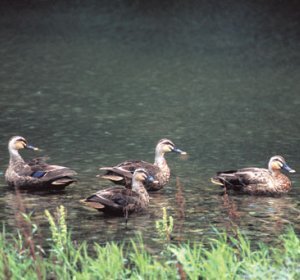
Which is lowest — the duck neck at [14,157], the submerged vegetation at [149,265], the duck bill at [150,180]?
the submerged vegetation at [149,265]

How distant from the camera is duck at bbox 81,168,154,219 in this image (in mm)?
10109

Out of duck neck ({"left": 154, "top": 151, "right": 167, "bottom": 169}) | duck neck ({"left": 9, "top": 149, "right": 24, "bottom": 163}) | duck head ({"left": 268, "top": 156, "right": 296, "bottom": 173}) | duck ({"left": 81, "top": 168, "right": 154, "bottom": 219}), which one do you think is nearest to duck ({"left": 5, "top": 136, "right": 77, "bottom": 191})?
duck neck ({"left": 9, "top": 149, "right": 24, "bottom": 163})

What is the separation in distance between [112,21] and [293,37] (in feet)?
16.9

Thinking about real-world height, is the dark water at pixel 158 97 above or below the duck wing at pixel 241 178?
above

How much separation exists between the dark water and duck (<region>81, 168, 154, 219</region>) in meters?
0.11

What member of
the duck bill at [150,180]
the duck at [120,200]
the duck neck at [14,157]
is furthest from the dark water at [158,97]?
the duck neck at [14,157]

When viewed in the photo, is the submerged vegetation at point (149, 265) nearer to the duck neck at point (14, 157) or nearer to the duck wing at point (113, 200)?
the duck wing at point (113, 200)

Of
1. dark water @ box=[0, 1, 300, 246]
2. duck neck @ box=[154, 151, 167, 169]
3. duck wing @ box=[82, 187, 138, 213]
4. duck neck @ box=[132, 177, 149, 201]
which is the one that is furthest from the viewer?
duck neck @ box=[154, 151, 167, 169]

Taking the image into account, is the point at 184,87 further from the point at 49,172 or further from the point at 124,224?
the point at 124,224

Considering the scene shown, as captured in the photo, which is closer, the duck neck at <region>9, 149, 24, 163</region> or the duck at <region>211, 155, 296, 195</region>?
the duck at <region>211, 155, 296, 195</region>

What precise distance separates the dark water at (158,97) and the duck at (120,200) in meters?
0.11

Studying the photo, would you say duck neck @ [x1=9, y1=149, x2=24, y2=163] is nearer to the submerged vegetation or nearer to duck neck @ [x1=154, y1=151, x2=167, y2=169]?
duck neck @ [x1=154, y1=151, x2=167, y2=169]

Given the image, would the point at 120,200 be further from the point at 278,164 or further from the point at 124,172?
the point at 278,164

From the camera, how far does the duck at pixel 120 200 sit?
10.1 meters
